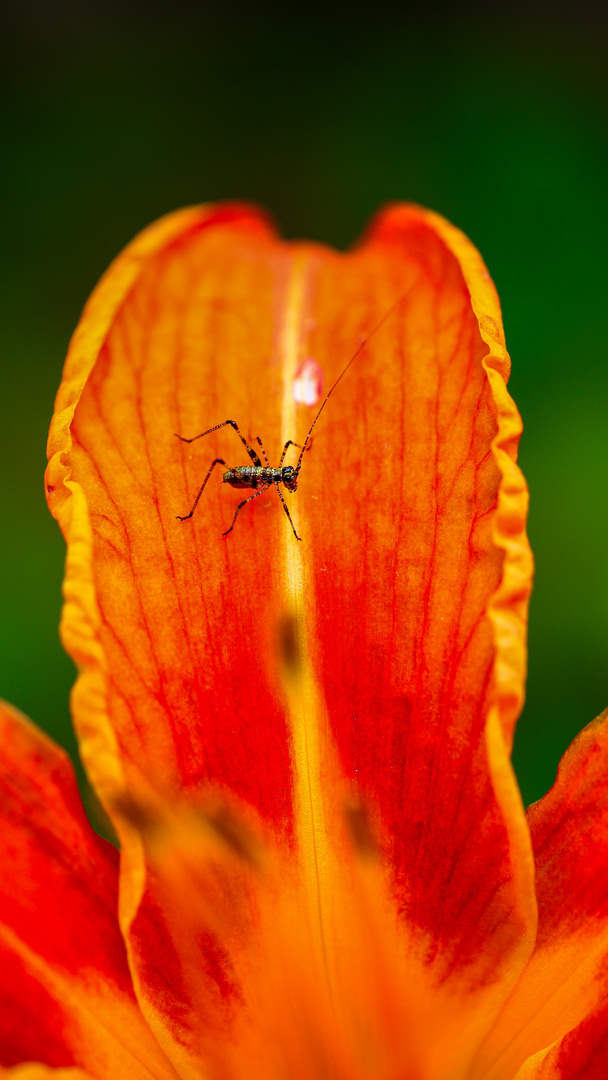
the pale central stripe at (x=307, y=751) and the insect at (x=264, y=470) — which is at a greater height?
the insect at (x=264, y=470)

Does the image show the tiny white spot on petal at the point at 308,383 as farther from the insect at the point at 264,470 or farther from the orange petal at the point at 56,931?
the orange petal at the point at 56,931

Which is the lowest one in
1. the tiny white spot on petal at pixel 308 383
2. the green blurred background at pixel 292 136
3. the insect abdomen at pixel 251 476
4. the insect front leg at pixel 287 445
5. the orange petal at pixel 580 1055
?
the orange petal at pixel 580 1055

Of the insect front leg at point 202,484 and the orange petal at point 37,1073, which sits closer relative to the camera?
the orange petal at point 37,1073

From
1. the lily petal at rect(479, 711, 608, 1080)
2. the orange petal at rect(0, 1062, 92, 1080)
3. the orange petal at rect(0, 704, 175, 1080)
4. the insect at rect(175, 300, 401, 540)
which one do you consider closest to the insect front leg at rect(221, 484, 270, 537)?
the insect at rect(175, 300, 401, 540)

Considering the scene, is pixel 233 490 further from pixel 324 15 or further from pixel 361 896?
pixel 324 15

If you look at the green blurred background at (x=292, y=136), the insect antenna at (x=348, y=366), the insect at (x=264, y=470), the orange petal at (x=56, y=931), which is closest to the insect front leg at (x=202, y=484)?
the insect at (x=264, y=470)

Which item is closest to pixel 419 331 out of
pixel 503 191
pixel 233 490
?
pixel 233 490

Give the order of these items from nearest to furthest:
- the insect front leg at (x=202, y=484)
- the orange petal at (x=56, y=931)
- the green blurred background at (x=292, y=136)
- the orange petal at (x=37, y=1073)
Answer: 1. the orange petal at (x=37, y=1073)
2. the orange petal at (x=56, y=931)
3. the insect front leg at (x=202, y=484)
4. the green blurred background at (x=292, y=136)
